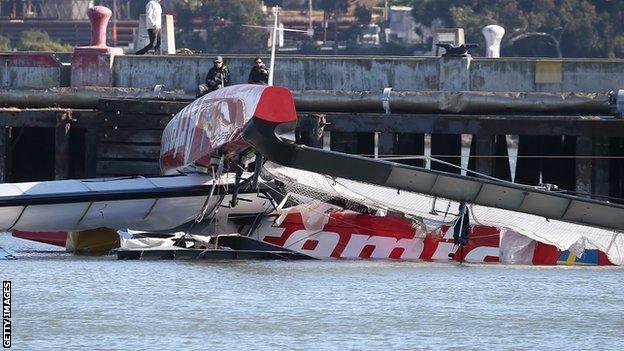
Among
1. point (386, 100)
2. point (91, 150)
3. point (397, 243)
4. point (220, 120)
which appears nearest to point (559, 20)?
point (386, 100)

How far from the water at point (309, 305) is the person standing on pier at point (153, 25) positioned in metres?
12.9

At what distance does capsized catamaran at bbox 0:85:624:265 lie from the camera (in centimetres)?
2998

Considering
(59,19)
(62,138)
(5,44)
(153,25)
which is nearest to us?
(62,138)

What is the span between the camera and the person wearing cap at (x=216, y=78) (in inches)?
1474

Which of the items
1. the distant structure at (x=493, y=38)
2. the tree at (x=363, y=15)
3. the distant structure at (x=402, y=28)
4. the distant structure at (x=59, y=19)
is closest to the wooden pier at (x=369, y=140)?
the distant structure at (x=493, y=38)

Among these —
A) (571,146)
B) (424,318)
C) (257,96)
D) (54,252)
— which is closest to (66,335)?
(424,318)

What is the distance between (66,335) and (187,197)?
8955 millimetres

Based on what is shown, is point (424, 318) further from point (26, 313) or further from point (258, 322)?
point (26, 313)

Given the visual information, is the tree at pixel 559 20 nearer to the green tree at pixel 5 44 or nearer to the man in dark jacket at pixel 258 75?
the green tree at pixel 5 44

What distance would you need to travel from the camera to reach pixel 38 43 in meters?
98.2

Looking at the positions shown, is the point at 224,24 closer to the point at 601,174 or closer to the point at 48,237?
the point at 601,174

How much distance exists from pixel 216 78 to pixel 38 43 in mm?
61927

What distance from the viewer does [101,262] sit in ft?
99.0

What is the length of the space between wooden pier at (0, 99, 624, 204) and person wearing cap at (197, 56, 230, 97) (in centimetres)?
57
